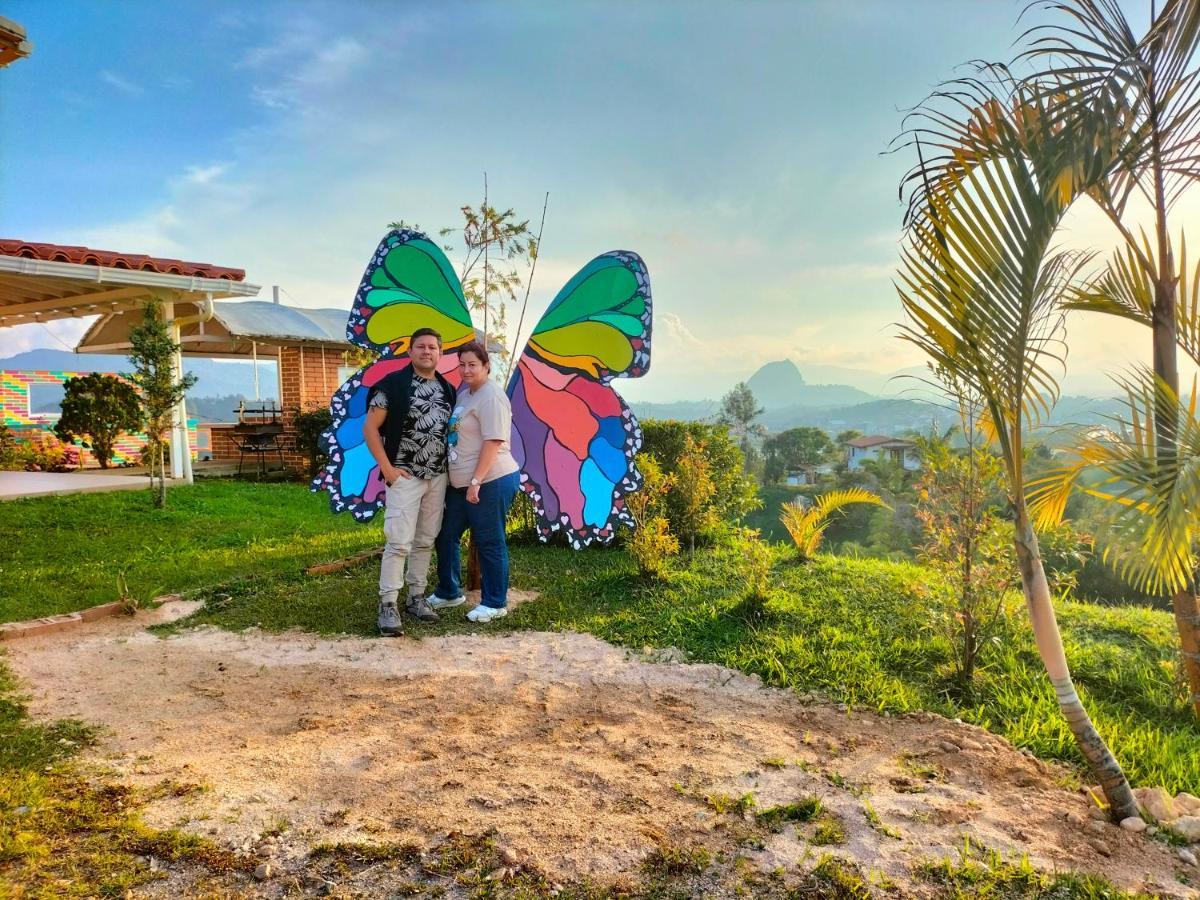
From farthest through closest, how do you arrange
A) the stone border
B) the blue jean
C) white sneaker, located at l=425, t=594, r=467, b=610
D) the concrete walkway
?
the concrete walkway
white sneaker, located at l=425, t=594, r=467, b=610
the blue jean
the stone border

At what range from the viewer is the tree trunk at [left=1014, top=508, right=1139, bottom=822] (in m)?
2.34

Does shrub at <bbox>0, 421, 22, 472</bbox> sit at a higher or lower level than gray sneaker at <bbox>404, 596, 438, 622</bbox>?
higher

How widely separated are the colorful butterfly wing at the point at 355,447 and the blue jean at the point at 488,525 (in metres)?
0.62

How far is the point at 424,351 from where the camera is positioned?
454 cm

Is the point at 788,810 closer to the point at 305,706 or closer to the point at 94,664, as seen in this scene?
the point at 305,706

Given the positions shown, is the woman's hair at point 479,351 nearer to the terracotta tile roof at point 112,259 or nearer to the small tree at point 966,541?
the small tree at point 966,541

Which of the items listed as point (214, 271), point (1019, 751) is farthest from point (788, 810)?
point (214, 271)

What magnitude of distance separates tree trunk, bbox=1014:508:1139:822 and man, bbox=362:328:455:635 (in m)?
3.41

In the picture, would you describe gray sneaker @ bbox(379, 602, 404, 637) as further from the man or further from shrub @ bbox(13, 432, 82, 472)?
shrub @ bbox(13, 432, 82, 472)

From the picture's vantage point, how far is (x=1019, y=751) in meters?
2.99

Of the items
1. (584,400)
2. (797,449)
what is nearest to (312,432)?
(584,400)

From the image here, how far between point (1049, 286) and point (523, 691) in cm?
296

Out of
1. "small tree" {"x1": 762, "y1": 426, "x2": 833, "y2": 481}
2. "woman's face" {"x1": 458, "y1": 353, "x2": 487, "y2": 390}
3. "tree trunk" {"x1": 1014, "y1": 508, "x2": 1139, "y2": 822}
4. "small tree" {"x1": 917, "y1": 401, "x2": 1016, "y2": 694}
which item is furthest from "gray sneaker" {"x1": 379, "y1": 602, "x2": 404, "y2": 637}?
"small tree" {"x1": 762, "y1": 426, "x2": 833, "y2": 481}

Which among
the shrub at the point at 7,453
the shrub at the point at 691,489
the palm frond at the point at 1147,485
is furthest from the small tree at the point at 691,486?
the shrub at the point at 7,453
